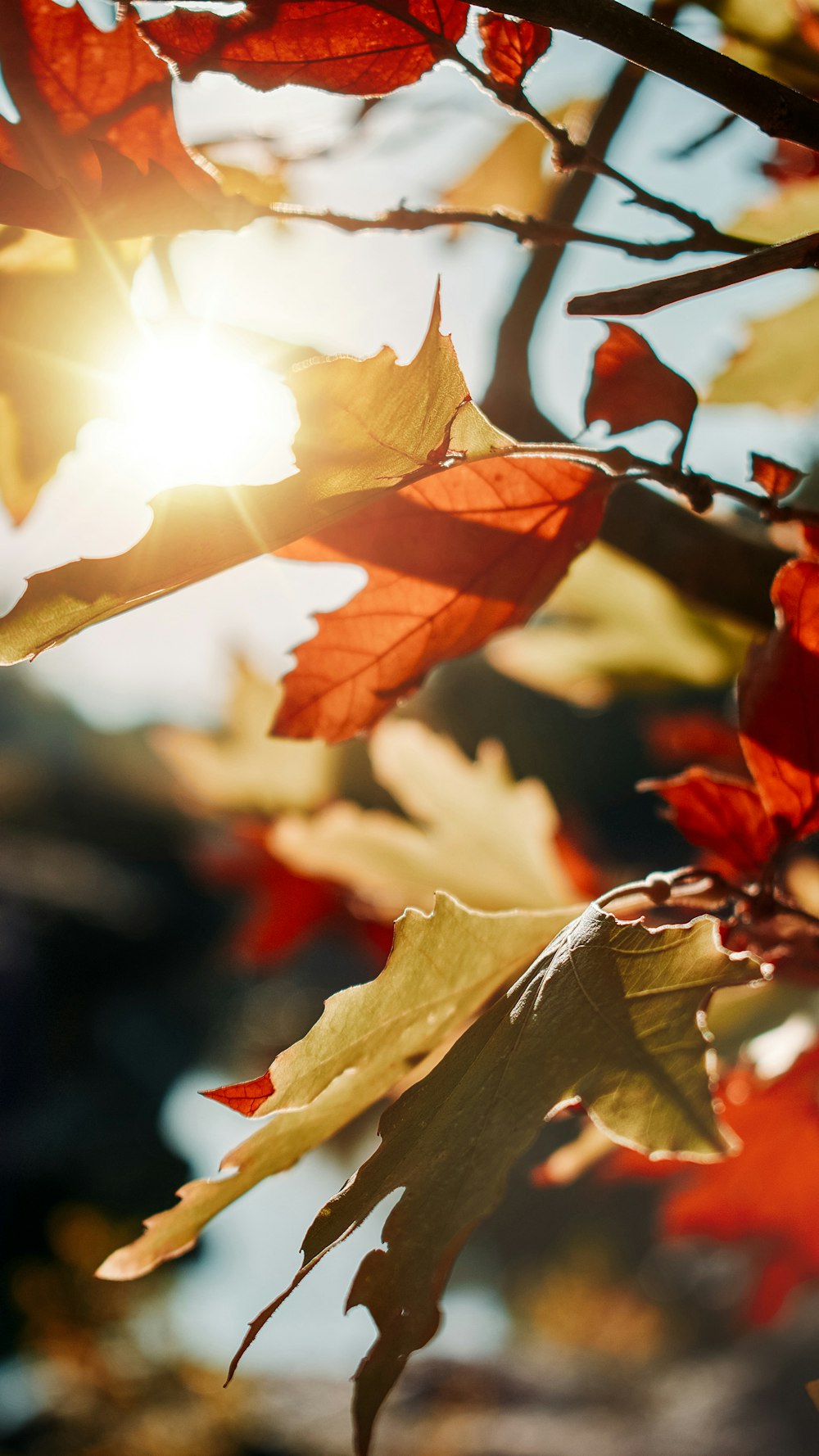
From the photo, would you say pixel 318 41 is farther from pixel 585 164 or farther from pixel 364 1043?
pixel 364 1043

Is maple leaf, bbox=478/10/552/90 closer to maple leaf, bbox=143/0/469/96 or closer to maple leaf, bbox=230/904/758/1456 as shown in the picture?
maple leaf, bbox=143/0/469/96

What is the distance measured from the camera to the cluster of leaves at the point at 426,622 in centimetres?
25

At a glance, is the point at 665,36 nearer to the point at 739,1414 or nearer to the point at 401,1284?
the point at 401,1284

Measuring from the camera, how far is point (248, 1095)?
27 cm

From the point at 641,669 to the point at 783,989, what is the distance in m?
0.30

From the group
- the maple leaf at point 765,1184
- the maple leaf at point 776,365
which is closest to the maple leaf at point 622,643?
the maple leaf at point 776,365

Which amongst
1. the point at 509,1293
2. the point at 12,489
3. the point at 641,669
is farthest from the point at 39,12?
the point at 509,1293

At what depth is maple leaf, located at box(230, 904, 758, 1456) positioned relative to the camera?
231 millimetres

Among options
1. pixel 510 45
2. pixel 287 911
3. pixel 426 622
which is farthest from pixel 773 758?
pixel 287 911

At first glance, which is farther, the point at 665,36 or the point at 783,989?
the point at 783,989

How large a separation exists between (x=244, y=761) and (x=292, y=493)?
854 mm

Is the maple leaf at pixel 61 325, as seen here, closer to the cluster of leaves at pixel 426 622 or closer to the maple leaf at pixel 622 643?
the cluster of leaves at pixel 426 622

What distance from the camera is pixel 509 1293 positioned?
4.98 m

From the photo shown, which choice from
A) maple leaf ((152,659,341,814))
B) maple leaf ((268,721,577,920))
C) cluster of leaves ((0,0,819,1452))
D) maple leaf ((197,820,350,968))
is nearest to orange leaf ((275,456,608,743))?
cluster of leaves ((0,0,819,1452))
